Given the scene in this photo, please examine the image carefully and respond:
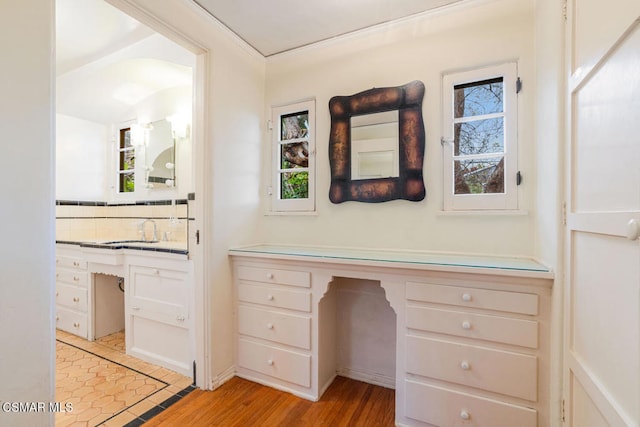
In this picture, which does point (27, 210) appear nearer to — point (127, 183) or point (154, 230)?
point (154, 230)

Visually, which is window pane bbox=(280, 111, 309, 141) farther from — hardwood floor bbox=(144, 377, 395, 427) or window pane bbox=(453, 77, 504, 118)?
hardwood floor bbox=(144, 377, 395, 427)

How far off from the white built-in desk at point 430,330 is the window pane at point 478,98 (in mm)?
919

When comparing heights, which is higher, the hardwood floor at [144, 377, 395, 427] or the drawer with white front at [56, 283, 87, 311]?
the drawer with white front at [56, 283, 87, 311]

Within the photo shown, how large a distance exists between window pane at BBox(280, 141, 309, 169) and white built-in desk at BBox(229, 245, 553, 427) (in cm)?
80

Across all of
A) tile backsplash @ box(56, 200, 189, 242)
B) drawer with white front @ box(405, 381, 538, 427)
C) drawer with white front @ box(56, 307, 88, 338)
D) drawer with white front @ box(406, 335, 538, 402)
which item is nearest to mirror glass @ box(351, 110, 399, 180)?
drawer with white front @ box(406, 335, 538, 402)

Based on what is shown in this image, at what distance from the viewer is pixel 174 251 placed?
6.73 ft

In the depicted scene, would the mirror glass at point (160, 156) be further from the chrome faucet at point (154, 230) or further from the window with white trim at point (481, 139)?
the window with white trim at point (481, 139)

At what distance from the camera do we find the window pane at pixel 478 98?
1.75 m

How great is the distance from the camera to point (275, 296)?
1.91 meters

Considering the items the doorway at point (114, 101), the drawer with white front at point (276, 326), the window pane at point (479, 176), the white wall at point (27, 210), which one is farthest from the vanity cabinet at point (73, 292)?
the window pane at point (479, 176)

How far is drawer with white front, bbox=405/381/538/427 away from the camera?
1.33 m

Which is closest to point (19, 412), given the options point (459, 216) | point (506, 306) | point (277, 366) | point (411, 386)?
point (277, 366)

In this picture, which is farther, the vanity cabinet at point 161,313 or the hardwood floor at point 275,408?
the vanity cabinet at point 161,313

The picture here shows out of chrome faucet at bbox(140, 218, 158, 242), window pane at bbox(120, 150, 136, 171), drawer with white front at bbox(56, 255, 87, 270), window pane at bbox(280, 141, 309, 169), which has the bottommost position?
drawer with white front at bbox(56, 255, 87, 270)
